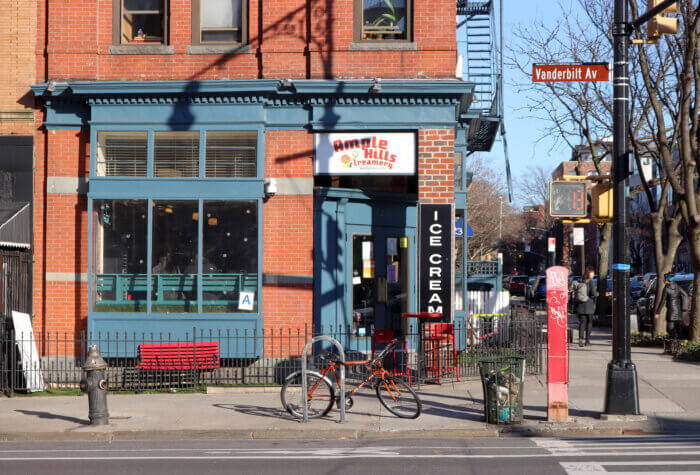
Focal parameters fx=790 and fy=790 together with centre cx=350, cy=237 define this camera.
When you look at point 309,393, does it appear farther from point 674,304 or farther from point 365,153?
point 674,304

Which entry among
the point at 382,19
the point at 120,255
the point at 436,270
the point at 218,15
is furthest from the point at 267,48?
the point at 436,270

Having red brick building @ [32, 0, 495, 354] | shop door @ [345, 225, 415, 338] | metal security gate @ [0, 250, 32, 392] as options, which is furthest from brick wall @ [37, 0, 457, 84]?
metal security gate @ [0, 250, 32, 392]

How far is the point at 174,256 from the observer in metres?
14.5

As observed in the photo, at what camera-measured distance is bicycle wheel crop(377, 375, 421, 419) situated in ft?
37.0

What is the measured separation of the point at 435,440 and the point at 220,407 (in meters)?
3.77

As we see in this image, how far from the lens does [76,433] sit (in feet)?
34.8

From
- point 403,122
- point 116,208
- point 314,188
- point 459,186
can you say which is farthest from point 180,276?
point 459,186

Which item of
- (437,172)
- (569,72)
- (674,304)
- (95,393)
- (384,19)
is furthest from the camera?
(674,304)

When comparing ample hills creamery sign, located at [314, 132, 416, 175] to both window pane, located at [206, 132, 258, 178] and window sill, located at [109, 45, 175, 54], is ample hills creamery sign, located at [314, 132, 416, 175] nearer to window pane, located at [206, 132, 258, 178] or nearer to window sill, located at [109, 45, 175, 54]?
window pane, located at [206, 132, 258, 178]

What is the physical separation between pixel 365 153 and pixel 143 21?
504cm

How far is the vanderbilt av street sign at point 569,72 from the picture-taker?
11453mm

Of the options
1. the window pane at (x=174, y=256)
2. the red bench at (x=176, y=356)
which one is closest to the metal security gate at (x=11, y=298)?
the red bench at (x=176, y=356)

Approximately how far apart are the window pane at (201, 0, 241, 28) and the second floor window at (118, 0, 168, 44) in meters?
0.83

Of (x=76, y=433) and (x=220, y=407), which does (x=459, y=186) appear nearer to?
(x=220, y=407)
